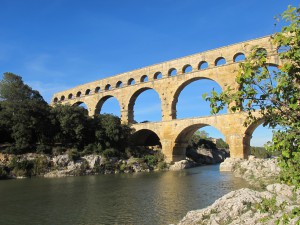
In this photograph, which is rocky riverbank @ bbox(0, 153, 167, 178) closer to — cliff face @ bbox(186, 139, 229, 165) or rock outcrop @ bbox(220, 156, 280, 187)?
rock outcrop @ bbox(220, 156, 280, 187)

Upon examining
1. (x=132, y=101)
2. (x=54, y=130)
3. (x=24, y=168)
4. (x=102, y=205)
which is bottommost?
(x=102, y=205)

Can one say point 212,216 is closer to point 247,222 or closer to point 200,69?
point 247,222

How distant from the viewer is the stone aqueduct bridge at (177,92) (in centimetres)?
3284

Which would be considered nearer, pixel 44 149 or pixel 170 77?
pixel 44 149

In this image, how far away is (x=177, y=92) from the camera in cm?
3953

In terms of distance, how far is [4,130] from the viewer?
34.4 m

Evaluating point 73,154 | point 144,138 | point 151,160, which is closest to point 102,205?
point 73,154

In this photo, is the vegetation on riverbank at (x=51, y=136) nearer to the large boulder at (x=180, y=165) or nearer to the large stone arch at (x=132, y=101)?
the large boulder at (x=180, y=165)

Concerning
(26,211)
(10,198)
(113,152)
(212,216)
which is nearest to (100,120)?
(113,152)

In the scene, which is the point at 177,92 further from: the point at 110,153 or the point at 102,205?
the point at 102,205

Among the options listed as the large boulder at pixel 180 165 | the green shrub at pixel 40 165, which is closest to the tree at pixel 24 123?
the green shrub at pixel 40 165

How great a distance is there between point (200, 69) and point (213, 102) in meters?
34.2

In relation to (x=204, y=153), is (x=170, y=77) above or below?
above

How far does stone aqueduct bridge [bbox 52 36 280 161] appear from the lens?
32.8 metres
